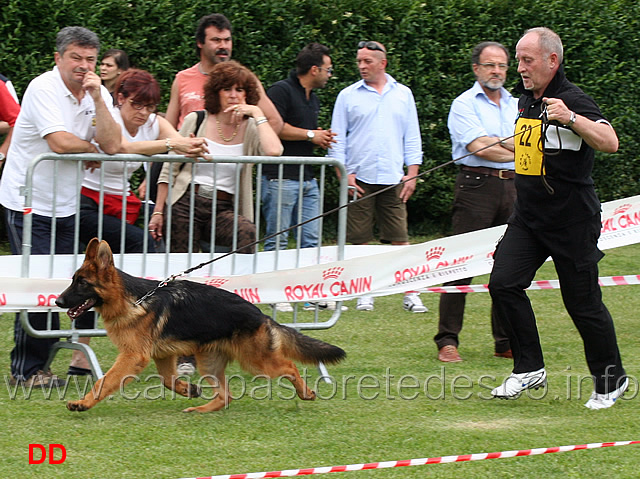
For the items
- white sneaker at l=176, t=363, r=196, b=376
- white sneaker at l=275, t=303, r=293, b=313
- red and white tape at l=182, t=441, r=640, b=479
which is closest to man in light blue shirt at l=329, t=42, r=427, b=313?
white sneaker at l=275, t=303, r=293, b=313

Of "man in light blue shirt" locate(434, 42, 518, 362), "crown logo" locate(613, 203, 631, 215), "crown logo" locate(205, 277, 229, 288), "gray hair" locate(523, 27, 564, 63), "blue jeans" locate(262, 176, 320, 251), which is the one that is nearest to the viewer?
"gray hair" locate(523, 27, 564, 63)

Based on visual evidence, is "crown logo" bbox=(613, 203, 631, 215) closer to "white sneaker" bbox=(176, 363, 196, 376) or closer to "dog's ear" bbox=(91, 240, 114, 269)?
"white sneaker" bbox=(176, 363, 196, 376)

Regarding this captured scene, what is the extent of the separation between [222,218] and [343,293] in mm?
928

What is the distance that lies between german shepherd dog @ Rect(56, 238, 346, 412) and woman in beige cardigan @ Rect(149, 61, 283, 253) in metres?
0.98

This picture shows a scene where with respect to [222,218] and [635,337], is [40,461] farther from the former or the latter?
[635,337]

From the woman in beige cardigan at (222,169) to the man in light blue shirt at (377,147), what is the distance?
2.33m

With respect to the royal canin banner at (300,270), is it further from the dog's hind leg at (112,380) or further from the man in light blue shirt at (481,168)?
the dog's hind leg at (112,380)

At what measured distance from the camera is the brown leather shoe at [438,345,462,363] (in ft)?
23.5

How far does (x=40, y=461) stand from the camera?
4.72m

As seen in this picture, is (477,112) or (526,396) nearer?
(526,396)

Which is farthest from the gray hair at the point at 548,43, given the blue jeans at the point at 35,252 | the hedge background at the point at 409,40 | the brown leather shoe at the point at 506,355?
the hedge background at the point at 409,40

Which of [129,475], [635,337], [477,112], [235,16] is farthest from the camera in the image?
[235,16]

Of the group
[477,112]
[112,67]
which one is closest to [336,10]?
[112,67]

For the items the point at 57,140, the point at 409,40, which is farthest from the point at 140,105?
the point at 409,40
